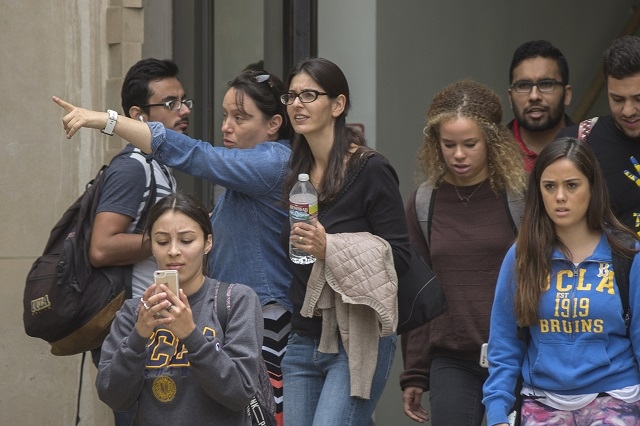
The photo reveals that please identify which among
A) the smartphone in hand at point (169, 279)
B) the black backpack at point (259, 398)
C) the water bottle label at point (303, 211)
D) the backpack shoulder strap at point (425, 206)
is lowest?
the black backpack at point (259, 398)

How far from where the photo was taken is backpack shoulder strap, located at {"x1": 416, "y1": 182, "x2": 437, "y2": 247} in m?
5.47

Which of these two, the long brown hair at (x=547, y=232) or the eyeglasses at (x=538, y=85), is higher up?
the eyeglasses at (x=538, y=85)

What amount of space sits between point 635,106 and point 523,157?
3.01 feet

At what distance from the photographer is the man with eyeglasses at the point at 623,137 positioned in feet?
16.2

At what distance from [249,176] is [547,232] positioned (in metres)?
1.34

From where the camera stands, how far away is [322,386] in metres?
5.06

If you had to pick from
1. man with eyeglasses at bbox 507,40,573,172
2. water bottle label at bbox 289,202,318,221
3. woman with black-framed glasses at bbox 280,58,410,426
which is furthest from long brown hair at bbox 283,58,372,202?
man with eyeglasses at bbox 507,40,573,172

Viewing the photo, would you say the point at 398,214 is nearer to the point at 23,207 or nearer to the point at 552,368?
the point at 552,368

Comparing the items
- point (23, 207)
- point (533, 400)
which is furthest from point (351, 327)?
point (23, 207)

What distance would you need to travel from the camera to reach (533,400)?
4.46 m

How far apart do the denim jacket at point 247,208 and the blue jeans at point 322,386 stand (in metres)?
0.37

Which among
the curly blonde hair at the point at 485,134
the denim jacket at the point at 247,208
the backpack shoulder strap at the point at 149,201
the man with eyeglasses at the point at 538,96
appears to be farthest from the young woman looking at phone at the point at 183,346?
the man with eyeglasses at the point at 538,96

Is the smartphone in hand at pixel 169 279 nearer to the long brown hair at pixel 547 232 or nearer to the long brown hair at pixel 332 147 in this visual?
the long brown hair at pixel 332 147

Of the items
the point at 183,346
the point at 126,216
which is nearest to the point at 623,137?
the point at 183,346
